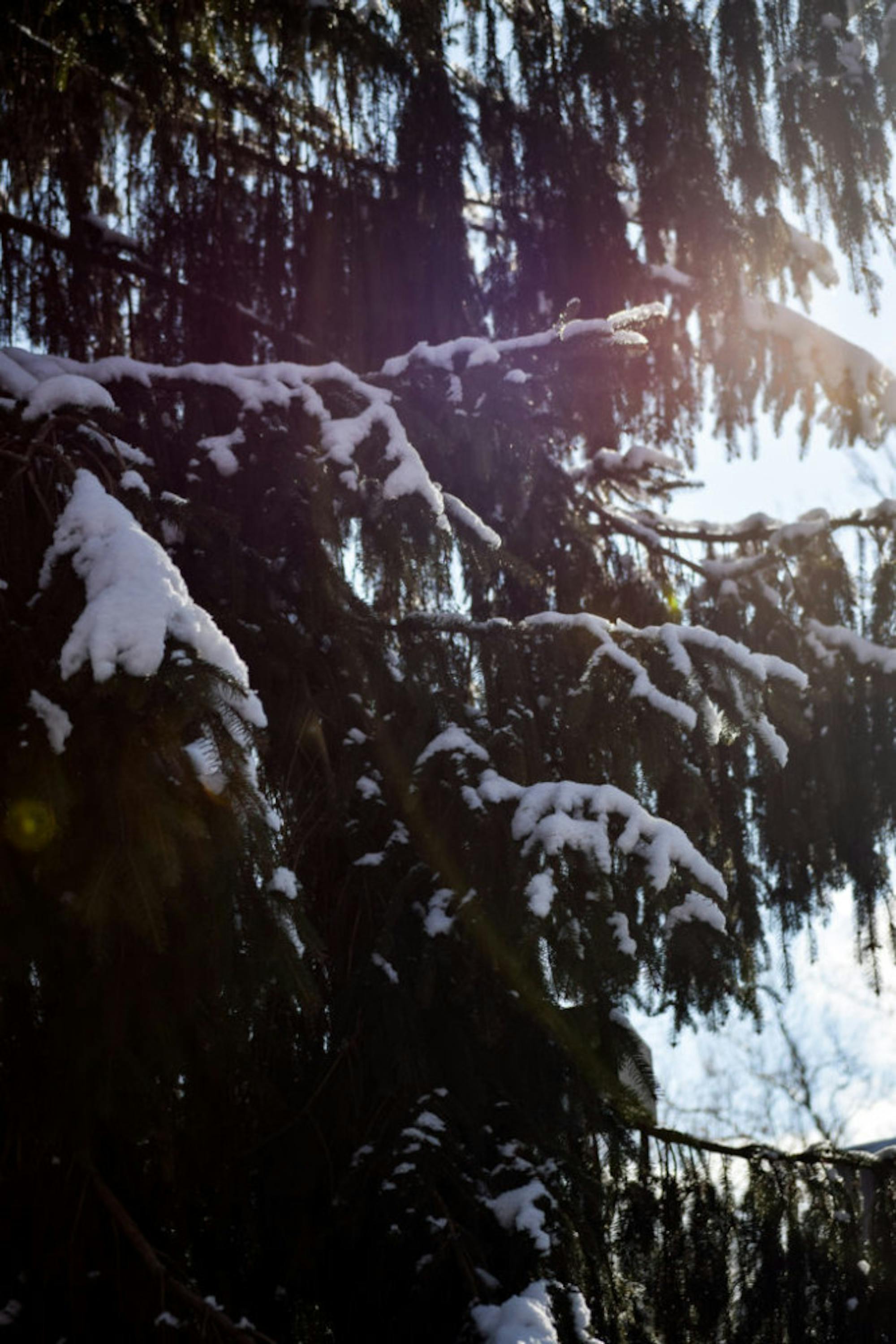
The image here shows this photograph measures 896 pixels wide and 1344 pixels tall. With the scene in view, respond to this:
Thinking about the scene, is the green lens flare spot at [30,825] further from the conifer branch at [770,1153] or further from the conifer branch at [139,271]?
the conifer branch at [139,271]

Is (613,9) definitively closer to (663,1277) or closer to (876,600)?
(876,600)

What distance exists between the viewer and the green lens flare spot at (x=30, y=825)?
176cm

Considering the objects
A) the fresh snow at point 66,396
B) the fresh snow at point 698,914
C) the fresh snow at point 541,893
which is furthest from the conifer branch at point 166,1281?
the fresh snow at point 66,396

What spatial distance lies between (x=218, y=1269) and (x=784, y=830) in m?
2.10

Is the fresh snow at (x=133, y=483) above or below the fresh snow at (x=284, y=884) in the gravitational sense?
above

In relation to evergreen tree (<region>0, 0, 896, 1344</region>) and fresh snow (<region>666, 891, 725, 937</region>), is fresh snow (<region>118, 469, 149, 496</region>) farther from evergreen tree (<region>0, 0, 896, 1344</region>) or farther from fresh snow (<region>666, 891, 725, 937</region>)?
fresh snow (<region>666, 891, 725, 937</region>)

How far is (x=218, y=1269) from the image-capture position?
112 inches

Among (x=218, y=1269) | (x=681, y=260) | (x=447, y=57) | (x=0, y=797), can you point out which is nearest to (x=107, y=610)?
(x=0, y=797)

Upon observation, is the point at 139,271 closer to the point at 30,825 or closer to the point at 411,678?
the point at 411,678

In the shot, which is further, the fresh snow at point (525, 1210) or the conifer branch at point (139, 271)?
the conifer branch at point (139, 271)

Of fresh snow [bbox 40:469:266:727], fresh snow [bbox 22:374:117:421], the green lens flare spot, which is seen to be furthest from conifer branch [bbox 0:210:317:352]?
the green lens flare spot

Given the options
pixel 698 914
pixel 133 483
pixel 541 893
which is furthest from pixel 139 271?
pixel 698 914

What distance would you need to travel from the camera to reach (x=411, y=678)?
2.89m

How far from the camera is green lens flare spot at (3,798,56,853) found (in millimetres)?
1765
